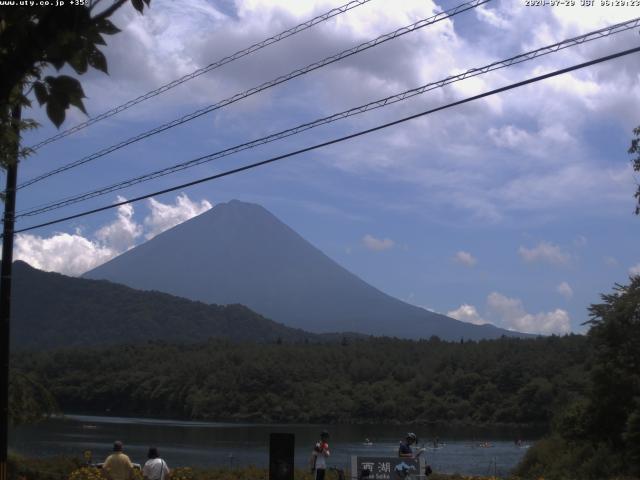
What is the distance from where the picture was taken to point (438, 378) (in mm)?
107625

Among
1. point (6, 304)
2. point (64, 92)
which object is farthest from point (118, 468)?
point (64, 92)

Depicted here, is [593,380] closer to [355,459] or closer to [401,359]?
[355,459]

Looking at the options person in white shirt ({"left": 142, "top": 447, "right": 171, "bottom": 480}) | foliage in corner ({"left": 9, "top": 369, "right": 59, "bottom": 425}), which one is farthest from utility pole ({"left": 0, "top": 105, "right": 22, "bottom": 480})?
foliage in corner ({"left": 9, "top": 369, "right": 59, "bottom": 425})

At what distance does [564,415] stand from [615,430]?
268cm

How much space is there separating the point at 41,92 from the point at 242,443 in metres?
62.2

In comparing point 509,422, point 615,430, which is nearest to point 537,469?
point 615,430

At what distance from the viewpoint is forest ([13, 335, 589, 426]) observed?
3834 inches

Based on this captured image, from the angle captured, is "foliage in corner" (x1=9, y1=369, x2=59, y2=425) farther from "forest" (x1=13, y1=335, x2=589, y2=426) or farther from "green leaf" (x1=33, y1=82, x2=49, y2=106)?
"forest" (x1=13, y1=335, x2=589, y2=426)

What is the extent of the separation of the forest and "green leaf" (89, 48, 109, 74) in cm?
8951

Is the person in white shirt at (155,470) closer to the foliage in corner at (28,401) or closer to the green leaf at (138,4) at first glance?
the foliage in corner at (28,401)

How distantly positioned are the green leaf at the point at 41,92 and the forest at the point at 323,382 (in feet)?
294

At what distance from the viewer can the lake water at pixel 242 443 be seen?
1825 inches

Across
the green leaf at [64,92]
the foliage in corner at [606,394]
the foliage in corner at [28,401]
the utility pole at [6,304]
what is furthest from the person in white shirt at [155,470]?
the foliage in corner at [606,394]

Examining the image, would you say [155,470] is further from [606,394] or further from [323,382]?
[323,382]
